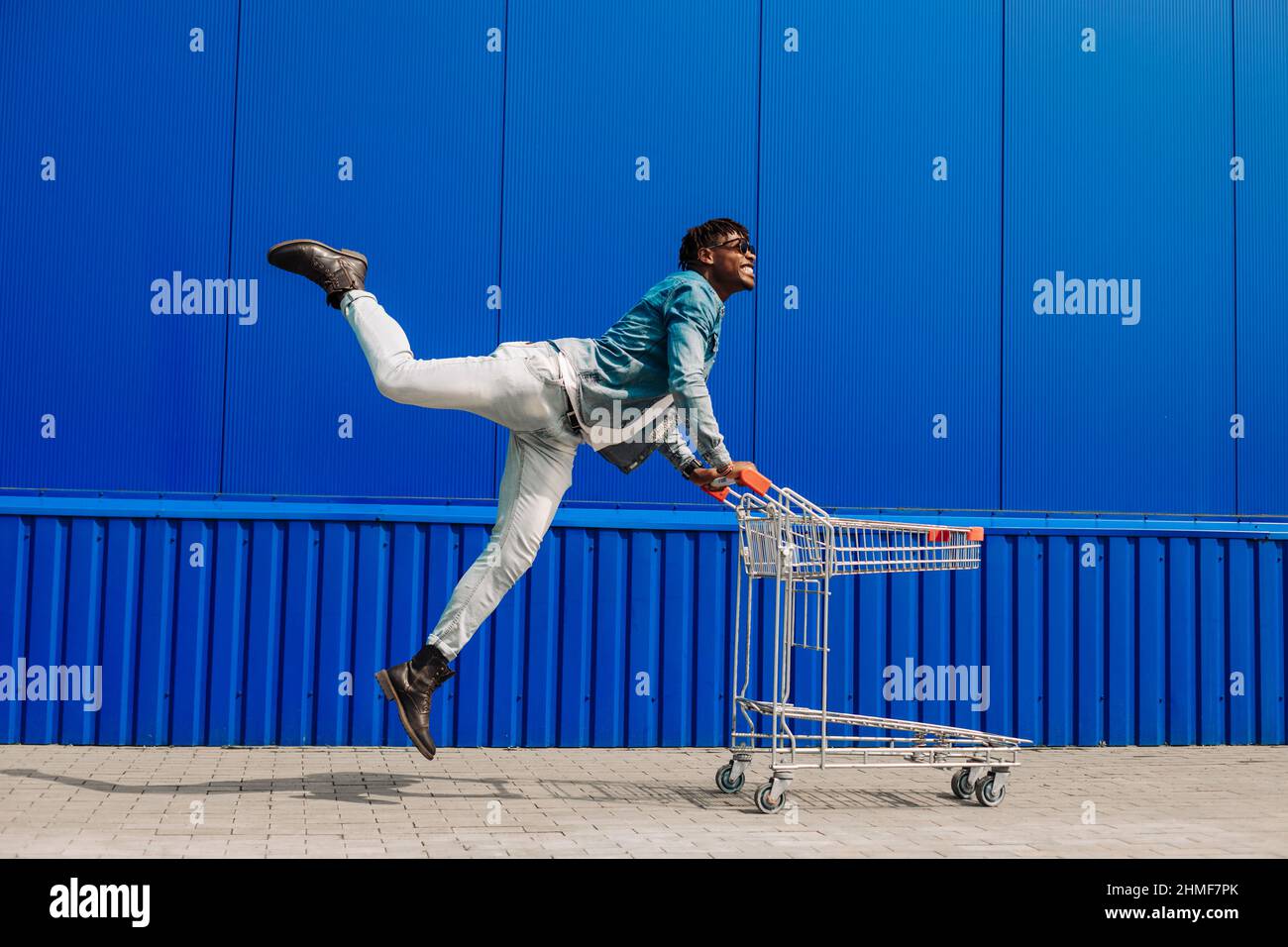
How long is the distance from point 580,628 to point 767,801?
2.57 metres

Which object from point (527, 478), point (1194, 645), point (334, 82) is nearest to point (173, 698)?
point (527, 478)

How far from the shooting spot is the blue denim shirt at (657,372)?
5.43 m

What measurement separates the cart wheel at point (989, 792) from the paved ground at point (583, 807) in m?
0.11

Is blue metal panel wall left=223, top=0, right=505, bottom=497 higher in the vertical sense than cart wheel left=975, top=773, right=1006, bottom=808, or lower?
higher

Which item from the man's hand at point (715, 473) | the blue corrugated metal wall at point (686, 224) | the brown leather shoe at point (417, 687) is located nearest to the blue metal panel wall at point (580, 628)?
the blue corrugated metal wall at point (686, 224)

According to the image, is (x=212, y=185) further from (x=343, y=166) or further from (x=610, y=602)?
(x=610, y=602)

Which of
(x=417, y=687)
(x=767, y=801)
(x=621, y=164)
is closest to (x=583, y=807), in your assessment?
(x=767, y=801)

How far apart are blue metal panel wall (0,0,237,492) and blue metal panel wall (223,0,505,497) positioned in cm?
22

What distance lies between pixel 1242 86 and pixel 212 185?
6947 mm

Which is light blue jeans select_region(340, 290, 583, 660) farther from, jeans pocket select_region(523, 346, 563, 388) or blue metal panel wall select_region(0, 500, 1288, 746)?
blue metal panel wall select_region(0, 500, 1288, 746)

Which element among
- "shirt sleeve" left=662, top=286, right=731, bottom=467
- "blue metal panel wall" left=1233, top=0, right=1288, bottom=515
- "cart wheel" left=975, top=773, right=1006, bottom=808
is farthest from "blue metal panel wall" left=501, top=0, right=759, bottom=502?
"blue metal panel wall" left=1233, top=0, right=1288, bottom=515

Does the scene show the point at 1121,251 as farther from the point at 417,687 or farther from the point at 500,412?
the point at 417,687

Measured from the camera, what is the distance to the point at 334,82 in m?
8.26

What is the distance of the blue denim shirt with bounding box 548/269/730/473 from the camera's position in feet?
17.8
